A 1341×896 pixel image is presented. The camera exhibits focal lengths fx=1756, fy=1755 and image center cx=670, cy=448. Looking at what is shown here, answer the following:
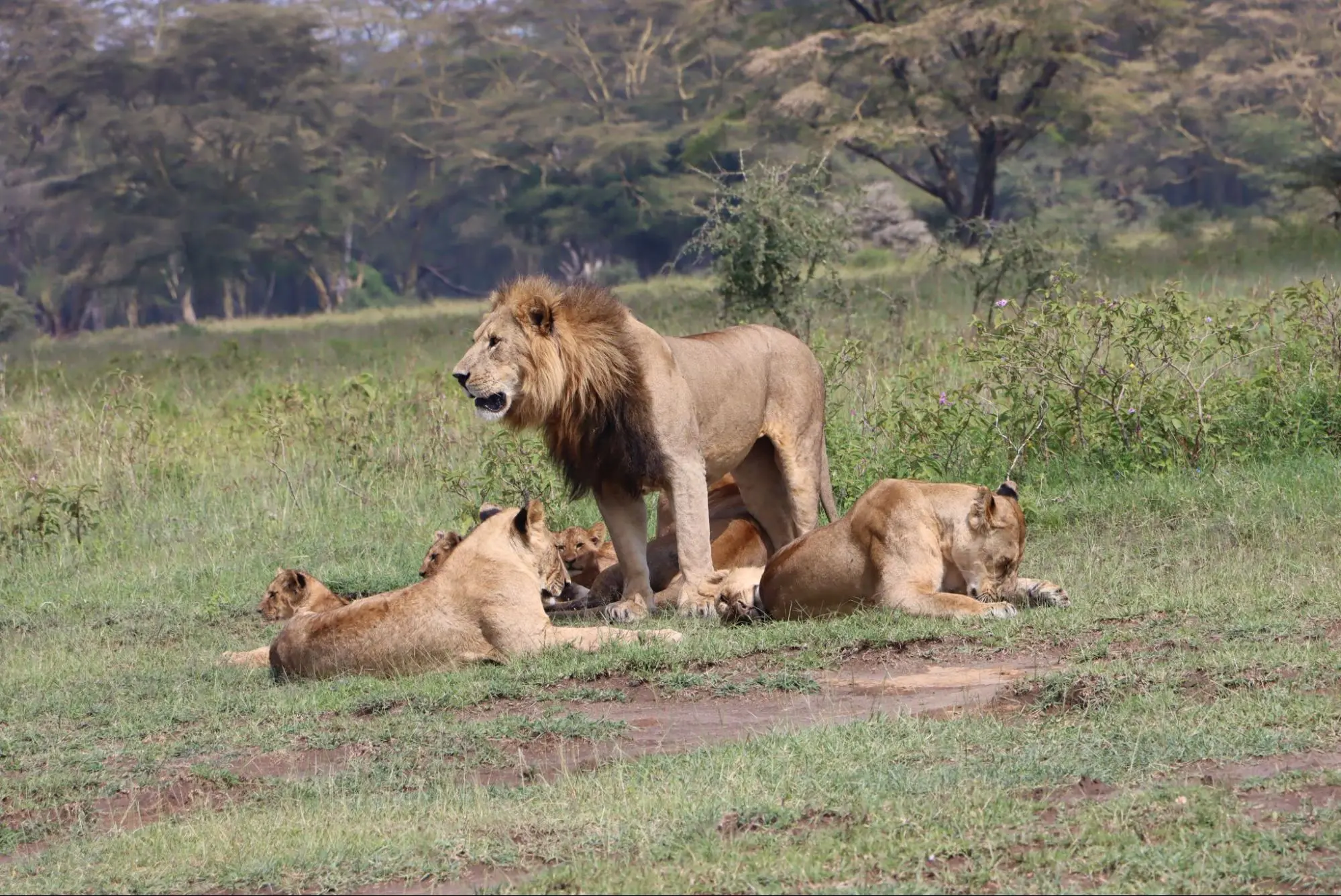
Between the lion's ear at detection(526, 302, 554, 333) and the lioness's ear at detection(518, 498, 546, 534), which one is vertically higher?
the lion's ear at detection(526, 302, 554, 333)

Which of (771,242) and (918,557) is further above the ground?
(771,242)

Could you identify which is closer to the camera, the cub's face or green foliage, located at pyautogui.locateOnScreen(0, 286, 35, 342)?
the cub's face

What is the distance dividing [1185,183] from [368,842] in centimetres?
5723

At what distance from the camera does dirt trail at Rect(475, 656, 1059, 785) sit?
17.1ft

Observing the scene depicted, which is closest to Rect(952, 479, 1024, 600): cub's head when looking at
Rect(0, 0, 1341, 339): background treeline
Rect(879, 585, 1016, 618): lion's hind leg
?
Rect(879, 585, 1016, 618): lion's hind leg

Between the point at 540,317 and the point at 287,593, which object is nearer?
the point at 540,317

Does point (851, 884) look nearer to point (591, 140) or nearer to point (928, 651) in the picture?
point (928, 651)

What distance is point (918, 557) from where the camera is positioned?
6918 mm

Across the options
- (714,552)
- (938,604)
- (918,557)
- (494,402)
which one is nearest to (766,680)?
(938,604)

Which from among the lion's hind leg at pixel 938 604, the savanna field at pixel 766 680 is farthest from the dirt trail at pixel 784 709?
the lion's hind leg at pixel 938 604

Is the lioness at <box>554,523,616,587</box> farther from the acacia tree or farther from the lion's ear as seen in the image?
the acacia tree

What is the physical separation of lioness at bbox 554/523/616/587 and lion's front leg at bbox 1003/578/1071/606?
2304 millimetres

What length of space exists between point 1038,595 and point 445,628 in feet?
7.70

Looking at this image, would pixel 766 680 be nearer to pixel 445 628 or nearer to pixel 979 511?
pixel 445 628
